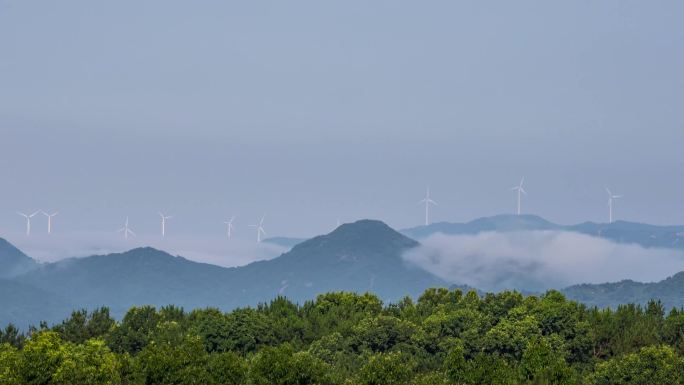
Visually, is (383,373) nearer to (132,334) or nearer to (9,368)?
(9,368)

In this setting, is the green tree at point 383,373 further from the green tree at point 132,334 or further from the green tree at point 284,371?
the green tree at point 132,334

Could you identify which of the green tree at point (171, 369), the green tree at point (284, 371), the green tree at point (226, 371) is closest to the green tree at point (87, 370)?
A: the green tree at point (171, 369)

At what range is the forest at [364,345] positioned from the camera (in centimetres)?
10325

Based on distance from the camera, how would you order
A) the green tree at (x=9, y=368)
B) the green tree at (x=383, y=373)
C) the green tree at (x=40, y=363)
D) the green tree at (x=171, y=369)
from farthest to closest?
the green tree at (x=383, y=373)
the green tree at (x=171, y=369)
the green tree at (x=40, y=363)
the green tree at (x=9, y=368)

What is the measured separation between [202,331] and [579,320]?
158 feet

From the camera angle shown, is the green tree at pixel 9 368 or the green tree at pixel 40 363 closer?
the green tree at pixel 9 368

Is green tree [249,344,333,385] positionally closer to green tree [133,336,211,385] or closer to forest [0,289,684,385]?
forest [0,289,684,385]

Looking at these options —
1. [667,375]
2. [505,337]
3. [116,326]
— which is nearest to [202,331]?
[116,326]

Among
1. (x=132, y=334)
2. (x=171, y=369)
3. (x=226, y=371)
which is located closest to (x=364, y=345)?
(x=132, y=334)

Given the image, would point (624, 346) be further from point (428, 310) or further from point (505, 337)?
point (428, 310)

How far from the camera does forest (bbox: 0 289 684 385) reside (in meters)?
103

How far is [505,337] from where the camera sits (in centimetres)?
13975

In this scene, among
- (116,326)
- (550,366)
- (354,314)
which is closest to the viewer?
(550,366)

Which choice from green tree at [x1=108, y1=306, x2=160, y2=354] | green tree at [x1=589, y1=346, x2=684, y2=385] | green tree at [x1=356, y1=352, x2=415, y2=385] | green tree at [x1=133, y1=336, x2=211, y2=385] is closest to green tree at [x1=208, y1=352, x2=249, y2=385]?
green tree at [x1=133, y1=336, x2=211, y2=385]
